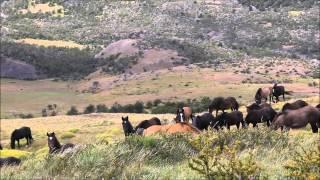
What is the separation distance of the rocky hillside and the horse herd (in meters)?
63.8

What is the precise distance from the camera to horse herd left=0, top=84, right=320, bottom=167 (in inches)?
730

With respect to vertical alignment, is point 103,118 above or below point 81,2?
below

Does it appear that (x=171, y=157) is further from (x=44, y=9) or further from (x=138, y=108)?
(x=44, y=9)

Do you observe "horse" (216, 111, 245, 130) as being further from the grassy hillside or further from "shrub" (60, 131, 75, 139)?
"shrub" (60, 131, 75, 139)

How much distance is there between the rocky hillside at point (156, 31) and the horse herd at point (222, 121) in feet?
209

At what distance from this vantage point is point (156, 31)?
11831cm

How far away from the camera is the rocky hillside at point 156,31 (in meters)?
99.6

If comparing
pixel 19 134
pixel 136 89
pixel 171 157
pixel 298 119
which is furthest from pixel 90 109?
pixel 171 157

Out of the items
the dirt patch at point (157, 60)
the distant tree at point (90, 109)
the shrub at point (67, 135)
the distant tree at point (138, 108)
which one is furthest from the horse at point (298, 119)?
the dirt patch at point (157, 60)

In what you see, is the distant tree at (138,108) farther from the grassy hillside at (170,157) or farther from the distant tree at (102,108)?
the grassy hillside at (170,157)

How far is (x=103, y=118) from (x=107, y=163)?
37.2 meters

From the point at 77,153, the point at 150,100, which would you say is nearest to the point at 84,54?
the point at 150,100

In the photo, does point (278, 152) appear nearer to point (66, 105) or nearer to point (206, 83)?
point (66, 105)

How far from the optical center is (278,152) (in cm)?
1198
